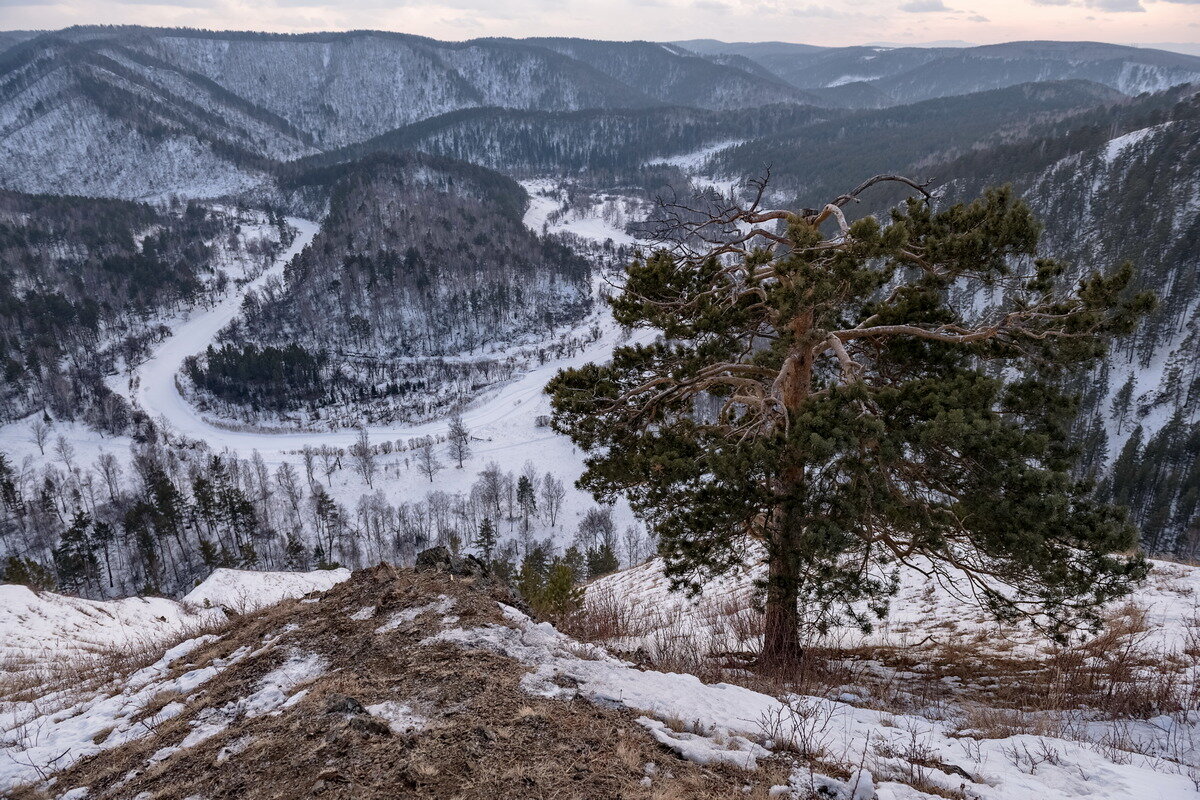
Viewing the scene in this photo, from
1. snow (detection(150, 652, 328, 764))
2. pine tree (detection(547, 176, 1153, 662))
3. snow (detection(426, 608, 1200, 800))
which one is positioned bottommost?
snow (detection(150, 652, 328, 764))

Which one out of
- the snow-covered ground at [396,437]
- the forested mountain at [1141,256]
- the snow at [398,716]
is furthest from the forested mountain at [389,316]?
the snow at [398,716]

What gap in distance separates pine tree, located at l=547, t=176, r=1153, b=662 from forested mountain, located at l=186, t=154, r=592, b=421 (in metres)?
112

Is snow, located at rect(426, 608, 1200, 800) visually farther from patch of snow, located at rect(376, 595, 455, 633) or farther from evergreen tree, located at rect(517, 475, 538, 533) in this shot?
evergreen tree, located at rect(517, 475, 538, 533)

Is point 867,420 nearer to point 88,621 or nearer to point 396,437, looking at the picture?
Answer: point 88,621

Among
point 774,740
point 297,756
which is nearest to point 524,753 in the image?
point 297,756

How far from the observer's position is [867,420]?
7.55 meters

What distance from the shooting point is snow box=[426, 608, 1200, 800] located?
16.3 feet

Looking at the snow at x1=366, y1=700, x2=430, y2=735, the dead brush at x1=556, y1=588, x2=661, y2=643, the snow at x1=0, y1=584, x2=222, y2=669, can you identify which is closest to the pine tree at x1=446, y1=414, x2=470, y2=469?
the snow at x1=0, y1=584, x2=222, y2=669

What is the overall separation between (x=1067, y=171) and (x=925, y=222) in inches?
7448

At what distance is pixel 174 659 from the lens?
9.19m

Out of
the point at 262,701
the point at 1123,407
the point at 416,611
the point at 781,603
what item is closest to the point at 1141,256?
the point at 1123,407

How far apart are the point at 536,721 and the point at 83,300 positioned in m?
203

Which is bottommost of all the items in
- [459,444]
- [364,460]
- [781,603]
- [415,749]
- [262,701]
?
[364,460]

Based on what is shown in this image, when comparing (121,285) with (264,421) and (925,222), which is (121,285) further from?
(925,222)
